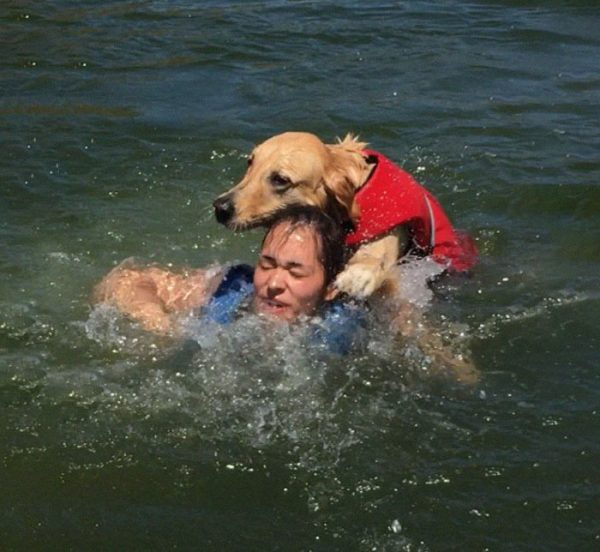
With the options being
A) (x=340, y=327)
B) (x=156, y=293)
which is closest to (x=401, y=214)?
(x=340, y=327)

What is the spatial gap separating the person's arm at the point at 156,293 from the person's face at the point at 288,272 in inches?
18.8

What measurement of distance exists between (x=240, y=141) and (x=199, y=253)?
1584mm

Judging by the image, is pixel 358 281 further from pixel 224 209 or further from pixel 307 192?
pixel 224 209

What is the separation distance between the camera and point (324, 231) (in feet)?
17.7

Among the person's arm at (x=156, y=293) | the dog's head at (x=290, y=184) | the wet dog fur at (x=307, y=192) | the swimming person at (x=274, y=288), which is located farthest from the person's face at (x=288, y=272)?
the person's arm at (x=156, y=293)

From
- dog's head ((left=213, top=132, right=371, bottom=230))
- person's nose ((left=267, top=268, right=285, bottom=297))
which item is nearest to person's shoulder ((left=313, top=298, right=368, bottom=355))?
person's nose ((left=267, top=268, right=285, bottom=297))

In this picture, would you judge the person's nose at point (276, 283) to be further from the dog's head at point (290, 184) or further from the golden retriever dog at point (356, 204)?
the dog's head at point (290, 184)

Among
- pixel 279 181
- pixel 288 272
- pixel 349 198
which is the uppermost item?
pixel 279 181

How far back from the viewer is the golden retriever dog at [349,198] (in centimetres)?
567

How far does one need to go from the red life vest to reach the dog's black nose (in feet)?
1.89

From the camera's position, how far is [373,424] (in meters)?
4.91

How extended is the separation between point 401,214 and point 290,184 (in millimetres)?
548

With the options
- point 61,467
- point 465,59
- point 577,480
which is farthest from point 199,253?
point 465,59

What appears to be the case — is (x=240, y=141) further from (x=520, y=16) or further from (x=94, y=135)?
(x=520, y=16)
